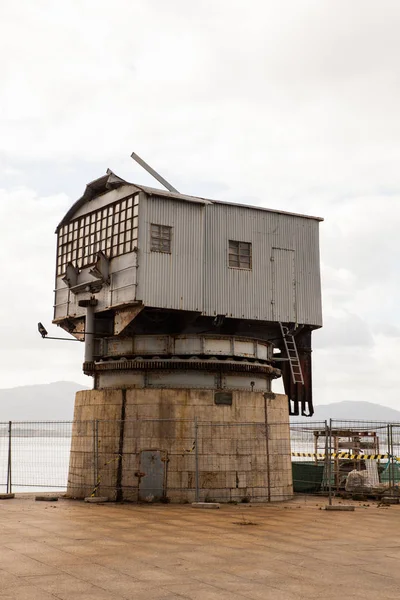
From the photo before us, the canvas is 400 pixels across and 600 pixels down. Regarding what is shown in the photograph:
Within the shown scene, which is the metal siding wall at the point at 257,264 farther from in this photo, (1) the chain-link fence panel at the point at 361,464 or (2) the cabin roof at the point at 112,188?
(1) the chain-link fence panel at the point at 361,464

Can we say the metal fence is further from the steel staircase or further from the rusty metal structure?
the steel staircase

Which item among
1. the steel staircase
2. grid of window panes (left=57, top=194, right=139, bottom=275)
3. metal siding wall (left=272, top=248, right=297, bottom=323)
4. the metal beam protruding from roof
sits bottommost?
the steel staircase

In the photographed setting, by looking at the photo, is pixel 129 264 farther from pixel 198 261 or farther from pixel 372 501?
pixel 372 501

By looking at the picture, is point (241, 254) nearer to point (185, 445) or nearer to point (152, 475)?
point (185, 445)

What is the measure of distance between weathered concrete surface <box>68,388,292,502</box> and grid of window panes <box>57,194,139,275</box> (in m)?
5.13

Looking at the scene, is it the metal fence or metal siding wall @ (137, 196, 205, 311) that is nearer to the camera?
the metal fence

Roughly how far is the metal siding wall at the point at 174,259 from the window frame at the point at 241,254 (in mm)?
1584

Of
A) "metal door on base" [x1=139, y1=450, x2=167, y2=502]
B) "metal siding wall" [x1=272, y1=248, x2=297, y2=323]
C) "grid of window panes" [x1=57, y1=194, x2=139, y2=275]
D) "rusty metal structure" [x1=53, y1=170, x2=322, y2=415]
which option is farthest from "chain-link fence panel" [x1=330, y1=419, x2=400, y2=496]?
"grid of window panes" [x1=57, y1=194, x2=139, y2=275]

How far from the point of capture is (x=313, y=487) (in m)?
28.8

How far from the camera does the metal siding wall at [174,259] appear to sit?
75.8 feet

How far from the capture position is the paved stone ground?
9.57 m

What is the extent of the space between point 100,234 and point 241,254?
525 centimetres

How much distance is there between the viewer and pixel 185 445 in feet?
74.7

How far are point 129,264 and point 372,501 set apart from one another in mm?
11674
